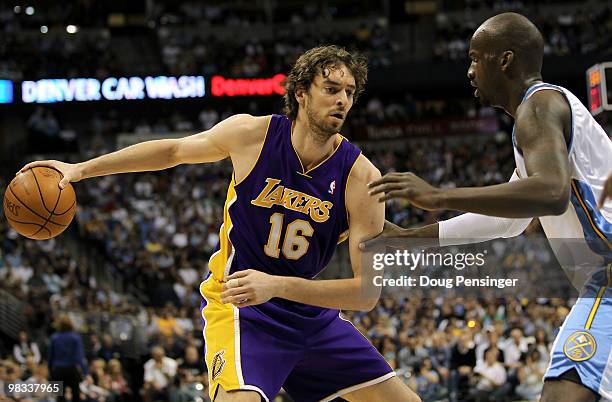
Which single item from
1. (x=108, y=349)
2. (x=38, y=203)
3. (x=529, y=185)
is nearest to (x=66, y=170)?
(x=38, y=203)

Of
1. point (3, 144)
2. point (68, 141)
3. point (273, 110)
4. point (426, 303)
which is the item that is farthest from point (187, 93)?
point (426, 303)

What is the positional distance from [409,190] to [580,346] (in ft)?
2.91

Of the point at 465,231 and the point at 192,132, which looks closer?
the point at 465,231

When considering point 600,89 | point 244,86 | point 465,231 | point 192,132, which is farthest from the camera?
point 192,132

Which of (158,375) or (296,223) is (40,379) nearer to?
(158,375)

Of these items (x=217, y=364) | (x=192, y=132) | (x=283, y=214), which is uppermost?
(x=192, y=132)

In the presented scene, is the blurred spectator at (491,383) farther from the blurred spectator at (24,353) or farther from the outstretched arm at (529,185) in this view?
the outstretched arm at (529,185)

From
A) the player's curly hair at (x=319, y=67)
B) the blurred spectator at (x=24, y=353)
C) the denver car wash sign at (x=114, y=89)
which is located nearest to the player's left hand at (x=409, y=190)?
the player's curly hair at (x=319, y=67)

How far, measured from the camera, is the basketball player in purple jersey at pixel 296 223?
4.47 m

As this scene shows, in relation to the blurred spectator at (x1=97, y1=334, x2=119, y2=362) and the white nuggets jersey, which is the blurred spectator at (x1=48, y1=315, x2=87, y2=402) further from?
the white nuggets jersey

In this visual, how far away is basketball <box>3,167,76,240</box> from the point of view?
486 centimetres

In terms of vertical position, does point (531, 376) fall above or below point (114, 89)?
below

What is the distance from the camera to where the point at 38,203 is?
192 inches

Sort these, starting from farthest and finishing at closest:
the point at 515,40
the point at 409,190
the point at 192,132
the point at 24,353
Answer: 1. the point at 192,132
2. the point at 24,353
3. the point at 515,40
4. the point at 409,190
